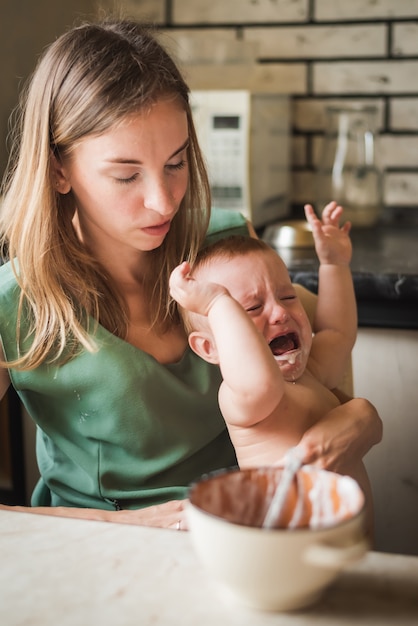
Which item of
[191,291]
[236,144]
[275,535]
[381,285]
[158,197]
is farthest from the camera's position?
[236,144]

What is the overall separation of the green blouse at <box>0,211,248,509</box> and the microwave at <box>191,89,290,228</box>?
0.89 metres

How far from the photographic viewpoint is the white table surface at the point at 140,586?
0.60 metres

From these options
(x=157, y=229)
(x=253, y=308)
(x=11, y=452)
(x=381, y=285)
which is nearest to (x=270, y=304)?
(x=253, y=308)

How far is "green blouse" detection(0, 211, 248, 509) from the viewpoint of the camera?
4.00 ft

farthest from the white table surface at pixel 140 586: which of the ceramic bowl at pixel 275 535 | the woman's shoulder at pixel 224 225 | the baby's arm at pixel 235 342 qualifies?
the woman's shoulder at pixel 224 225

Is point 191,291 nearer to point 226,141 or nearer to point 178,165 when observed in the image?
point 178,165

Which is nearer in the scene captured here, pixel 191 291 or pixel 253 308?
pixel 191 291

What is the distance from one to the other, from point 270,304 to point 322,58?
1476mm

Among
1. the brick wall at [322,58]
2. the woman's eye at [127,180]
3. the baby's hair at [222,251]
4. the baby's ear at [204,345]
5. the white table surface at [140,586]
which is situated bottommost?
the white table surface at [140,586]

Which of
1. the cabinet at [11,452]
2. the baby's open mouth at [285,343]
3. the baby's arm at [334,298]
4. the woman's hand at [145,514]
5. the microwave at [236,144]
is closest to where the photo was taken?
the woman's hand at [145,514]

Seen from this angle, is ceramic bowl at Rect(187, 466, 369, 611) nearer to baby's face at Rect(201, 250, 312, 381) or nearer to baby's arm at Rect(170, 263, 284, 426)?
baby's arm at Rect(170, 263, 284, 426)

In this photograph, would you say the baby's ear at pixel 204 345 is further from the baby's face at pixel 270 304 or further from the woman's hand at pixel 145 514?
the woman's hand at pixel 145 514

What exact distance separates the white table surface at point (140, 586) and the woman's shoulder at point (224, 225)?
30.6 inches

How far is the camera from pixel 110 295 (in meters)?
1.30
